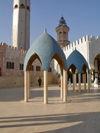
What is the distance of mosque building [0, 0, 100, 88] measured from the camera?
51.6ft

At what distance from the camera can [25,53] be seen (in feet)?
86.2

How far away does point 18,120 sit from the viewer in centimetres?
497

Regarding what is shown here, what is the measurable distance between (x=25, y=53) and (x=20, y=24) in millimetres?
11152

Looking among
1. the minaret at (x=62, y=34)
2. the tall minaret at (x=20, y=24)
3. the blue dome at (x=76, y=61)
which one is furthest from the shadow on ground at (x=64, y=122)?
the minaret at (x=62, y=34)

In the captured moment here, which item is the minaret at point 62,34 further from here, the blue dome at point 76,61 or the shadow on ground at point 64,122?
the shadow on ground at point 64,122

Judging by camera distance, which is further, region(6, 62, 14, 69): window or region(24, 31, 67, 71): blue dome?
region(6, 62, 14, 69): window

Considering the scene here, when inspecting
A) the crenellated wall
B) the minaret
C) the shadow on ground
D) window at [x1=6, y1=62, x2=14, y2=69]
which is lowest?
the shadow on ground

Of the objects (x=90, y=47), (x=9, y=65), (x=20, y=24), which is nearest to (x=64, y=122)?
(x=90, y=47)

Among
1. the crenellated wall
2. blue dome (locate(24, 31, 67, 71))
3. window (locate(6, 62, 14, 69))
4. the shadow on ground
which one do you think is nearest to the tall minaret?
window (locate(6, 62, 14, 69))

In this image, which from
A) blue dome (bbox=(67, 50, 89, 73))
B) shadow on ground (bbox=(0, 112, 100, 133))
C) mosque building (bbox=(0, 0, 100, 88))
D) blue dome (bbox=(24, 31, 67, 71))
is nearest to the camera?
shadow on ground (bbox=(0, 112, 100, 133))

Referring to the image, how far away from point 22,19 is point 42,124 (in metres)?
33.0

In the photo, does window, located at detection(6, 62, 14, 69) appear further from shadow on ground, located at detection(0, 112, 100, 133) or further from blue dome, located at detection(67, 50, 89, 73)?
shadow on ground, located at detection(0, 112, 100, 133)

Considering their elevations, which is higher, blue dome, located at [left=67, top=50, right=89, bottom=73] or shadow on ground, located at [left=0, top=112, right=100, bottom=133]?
blue dome, located at [left=67, top=50, right=89, bottom=73]

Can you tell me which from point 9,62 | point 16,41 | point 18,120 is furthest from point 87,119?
point 16,41
